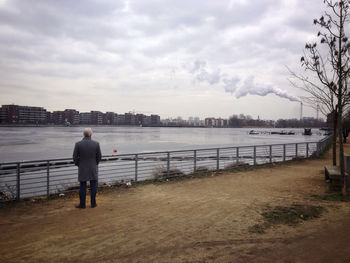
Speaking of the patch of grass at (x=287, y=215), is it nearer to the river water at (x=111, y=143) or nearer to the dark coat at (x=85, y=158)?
the dark coat at (x=85, y=158)

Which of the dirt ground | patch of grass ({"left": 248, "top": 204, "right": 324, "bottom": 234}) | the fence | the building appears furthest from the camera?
the building

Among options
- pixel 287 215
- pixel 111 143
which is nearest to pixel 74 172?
pixel 287 215

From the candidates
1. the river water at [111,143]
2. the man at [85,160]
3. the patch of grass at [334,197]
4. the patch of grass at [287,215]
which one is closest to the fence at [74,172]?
the man at [85,160]

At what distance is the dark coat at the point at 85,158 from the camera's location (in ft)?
22.0

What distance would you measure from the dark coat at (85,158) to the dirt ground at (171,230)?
0.91 m

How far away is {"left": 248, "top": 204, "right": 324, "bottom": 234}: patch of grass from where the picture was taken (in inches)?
219

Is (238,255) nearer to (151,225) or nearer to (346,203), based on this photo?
(151,225)

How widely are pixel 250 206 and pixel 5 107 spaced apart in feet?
693

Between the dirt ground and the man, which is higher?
the man

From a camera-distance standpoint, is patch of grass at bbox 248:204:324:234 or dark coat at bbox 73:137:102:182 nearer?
patch of grass at bbox 248:204:324:234

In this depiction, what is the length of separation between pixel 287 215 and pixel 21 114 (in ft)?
694

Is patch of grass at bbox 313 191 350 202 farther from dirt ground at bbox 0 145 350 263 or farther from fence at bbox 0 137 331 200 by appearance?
fence at bbox 0 137 331 200

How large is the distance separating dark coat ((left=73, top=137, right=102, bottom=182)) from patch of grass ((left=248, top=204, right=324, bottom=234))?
13.6 feet

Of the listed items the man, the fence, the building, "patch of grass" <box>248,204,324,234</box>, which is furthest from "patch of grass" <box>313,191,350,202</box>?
the building
